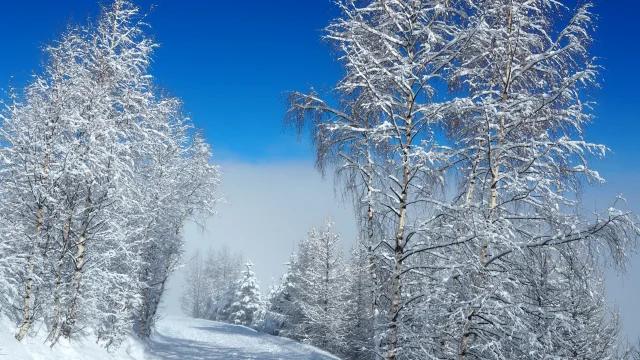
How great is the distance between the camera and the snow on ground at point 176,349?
9789 millimetres

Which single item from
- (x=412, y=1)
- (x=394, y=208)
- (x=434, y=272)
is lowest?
(x=434, y=272)

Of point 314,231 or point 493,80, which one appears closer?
→ point 493,80

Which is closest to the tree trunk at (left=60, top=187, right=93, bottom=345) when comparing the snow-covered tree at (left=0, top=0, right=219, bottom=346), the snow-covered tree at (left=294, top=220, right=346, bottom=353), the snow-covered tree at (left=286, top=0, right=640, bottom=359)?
the snow-covered tree at (left=0, top=0, right=219, bottom=346)

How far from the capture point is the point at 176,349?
22500 mm

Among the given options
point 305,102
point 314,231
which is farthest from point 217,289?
point 305,102

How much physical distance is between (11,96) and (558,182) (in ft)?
40.1

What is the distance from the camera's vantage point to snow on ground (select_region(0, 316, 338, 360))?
979cm

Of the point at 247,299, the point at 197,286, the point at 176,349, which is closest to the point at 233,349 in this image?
the point at 176,349

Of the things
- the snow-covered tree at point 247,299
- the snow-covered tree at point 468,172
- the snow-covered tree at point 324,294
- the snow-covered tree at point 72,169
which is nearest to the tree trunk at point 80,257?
the snow-covered tree at point 72,169

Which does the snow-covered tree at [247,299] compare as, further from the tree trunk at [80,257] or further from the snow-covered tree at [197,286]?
the tree trunk at [80,257]

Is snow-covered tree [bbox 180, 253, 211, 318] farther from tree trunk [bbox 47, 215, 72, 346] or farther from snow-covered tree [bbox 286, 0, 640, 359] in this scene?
snow-covered tree [bbox 286, 0, 640, 359]

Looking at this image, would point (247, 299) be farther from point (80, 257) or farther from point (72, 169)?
point (72, 169)

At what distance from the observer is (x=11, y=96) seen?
10648 millimetres

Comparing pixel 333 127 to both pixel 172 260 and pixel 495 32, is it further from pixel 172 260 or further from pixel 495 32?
pixel 172 260
